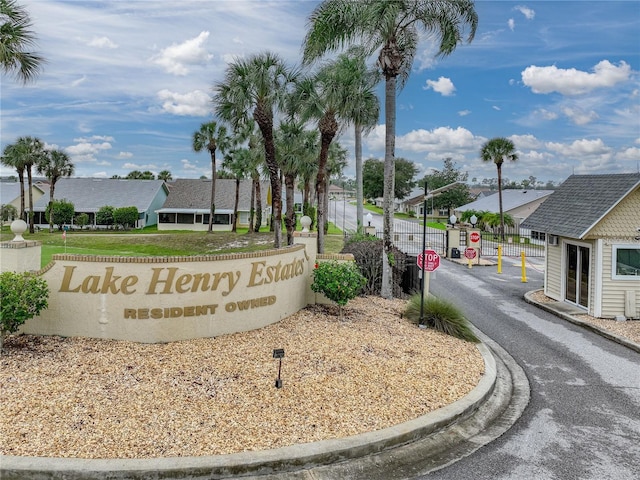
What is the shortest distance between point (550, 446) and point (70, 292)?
27.1 feet

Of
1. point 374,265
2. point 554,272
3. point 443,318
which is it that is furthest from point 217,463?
point 554,272

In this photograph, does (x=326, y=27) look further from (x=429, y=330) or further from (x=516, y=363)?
(x=516, y=363)

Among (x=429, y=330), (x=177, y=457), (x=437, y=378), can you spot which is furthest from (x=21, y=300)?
(x=429, y=330)

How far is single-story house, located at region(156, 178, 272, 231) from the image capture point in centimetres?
5453

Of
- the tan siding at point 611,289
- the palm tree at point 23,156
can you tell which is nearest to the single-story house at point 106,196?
the palm tree at point 23,156

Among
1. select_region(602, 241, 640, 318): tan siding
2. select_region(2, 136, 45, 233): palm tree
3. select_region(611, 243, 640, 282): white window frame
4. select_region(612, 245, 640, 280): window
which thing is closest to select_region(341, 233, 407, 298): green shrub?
select_region(602, 241, 640, 318): tan siding

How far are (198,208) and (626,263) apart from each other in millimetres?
48273

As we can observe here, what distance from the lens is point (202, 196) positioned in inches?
2233

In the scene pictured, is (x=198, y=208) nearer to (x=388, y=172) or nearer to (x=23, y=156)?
(x=23, y=156)

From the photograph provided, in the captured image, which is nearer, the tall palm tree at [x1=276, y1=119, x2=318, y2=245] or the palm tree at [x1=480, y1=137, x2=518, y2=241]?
the tall palm tree at [x1=276, y1=119, x2=318, y2=245]

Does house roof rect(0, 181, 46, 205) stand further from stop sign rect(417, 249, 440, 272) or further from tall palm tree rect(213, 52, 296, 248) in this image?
stop sign rect(417, 249, 440, 272)

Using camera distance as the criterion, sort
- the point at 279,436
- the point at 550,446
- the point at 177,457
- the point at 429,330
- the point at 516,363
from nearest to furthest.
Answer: the point at 177,457 → the point at 279,436 → the point at 550,446 → the point at 516,363 → the point at 429,330

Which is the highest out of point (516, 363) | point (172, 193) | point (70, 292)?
point (172, 193)

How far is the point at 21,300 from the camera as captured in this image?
745 cm
